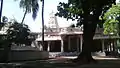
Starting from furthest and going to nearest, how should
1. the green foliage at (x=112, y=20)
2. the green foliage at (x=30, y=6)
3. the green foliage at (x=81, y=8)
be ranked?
the green foliage at (x=30, y=6) → the green foliage at (x=112, y=20) → the green foliage at (x=81, y=8)

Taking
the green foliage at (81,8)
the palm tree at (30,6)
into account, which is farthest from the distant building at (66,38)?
the green foliage at (81,8)

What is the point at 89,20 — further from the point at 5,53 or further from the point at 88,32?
the point at 5,53

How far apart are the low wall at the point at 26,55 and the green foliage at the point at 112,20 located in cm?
1089

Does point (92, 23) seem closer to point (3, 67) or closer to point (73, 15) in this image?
point (73, 15)

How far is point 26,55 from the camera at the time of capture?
113 ft

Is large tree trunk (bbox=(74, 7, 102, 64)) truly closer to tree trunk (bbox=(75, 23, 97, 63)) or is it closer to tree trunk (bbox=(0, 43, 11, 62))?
tree trunk (bbox=(75, 23, 97, 63))

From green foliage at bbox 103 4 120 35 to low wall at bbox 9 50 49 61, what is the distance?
1089 centimetres

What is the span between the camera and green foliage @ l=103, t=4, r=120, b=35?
40.3 meters

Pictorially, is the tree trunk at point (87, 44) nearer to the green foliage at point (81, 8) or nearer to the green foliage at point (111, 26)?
the green foliage at point (81, 8)

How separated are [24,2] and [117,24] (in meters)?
15.3

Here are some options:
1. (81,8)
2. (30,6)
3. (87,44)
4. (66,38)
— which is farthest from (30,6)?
(87,44)

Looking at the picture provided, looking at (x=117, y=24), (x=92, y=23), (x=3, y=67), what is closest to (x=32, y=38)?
(x=117, y=24)

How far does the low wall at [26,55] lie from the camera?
3173cm

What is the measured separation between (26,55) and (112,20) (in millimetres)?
14875
